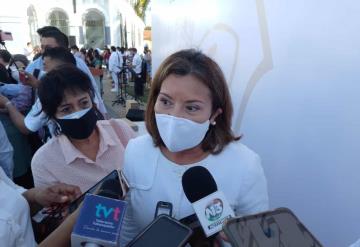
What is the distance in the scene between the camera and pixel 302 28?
1.93 m

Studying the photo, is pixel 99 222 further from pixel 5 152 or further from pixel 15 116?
pixel 15 116

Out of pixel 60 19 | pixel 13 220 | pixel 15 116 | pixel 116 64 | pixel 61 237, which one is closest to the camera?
pixel 61 237

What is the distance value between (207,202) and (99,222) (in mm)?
313

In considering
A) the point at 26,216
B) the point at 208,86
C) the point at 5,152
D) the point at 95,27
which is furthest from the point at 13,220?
the point at 95,27

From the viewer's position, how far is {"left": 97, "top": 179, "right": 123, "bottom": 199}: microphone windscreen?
0.92 metres

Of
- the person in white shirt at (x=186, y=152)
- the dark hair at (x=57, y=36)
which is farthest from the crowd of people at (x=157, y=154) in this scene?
the dark hair at (x=57, y=36)

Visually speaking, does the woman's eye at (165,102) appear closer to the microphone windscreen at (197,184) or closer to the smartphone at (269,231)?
the microphone windscreen at (197,184)

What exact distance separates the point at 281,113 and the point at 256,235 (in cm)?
157

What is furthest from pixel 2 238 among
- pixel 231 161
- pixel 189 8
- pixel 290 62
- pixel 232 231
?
pixel 189 8

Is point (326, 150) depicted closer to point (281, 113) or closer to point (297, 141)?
point (297, 141)

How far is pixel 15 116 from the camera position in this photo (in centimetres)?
272

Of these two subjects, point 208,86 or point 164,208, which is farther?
point 208,86

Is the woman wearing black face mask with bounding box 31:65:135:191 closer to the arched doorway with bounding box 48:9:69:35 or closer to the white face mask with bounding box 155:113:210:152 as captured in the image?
the white face mask with bounding box 155:113:210:152

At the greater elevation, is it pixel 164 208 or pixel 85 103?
pixel 85 103
